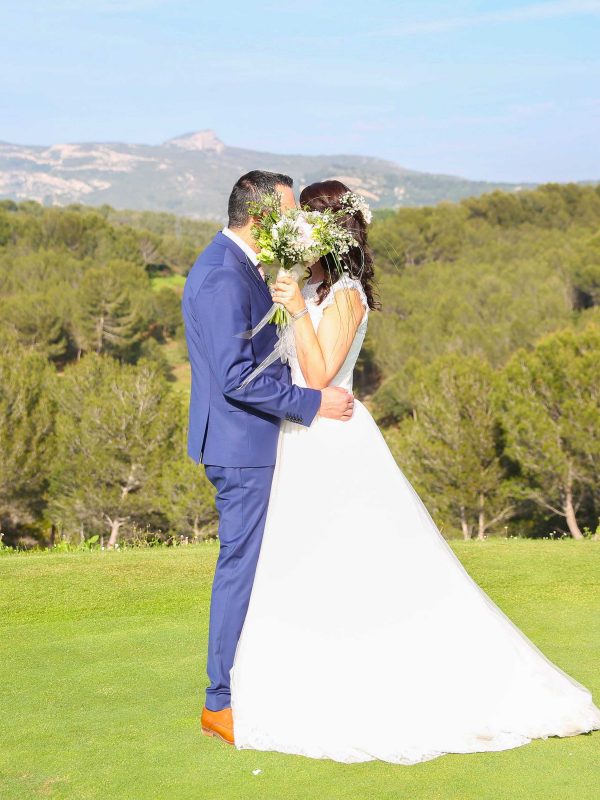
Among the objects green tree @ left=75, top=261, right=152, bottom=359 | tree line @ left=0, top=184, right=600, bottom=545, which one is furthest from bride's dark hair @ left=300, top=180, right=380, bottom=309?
green tree @ left=75, top=261, right=152, bottom=359

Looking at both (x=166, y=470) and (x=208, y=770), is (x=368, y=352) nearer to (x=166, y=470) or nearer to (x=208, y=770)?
(x=166, y=470)

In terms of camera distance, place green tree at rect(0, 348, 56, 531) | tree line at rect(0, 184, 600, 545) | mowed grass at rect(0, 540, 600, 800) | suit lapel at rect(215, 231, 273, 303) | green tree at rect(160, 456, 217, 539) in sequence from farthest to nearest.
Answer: green tree at rect(0, 348, 56, 531)
green tree at rect(160, 456, 217, 539)
tree line at rect(0, 184, 600, 545)
suit lapel at rect(215, 231, 273, 303)
mowed grass at rect(0, 540, 600, 800)

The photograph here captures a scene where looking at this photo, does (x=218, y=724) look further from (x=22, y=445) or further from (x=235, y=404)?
(x=22, y=445)

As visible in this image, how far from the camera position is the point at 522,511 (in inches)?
1422

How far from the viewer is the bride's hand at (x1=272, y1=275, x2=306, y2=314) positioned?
3.74m

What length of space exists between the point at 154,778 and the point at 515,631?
157 centimetres

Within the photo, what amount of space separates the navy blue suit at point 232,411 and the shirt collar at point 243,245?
0.9 inches

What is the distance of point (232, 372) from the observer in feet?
11.9

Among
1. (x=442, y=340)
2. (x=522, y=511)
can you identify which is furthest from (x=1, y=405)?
(x=442, y=340)

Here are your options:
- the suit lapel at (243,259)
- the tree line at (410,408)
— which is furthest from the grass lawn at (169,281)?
the suit lapel at (243,259)

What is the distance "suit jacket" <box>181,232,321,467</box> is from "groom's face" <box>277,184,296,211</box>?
0.88 feet

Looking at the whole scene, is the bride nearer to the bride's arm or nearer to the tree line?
the bride's arm

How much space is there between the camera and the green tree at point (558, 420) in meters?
32.7

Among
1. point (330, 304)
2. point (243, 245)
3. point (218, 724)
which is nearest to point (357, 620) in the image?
point (218, 724)
